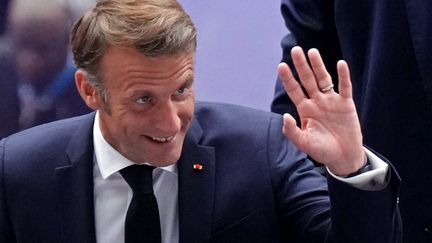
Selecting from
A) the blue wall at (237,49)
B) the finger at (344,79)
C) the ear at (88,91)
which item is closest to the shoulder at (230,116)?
the ear at (88,91)

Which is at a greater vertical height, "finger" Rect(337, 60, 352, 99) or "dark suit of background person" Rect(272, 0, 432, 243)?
"finger" Rect(337, 60, 352, 99)

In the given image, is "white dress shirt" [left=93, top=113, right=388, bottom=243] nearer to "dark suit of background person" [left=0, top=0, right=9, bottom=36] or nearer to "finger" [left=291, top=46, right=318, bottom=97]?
"finger" [left=291, top=46, right=318, bottom=97]

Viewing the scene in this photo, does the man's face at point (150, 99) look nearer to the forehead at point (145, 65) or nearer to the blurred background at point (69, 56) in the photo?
the forehead at point (145, 65)

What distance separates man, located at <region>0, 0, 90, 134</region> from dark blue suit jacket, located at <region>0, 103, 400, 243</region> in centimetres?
44

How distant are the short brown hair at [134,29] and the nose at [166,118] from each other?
94 millimetres

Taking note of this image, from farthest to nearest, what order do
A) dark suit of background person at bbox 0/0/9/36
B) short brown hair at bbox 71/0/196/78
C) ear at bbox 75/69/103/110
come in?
dark suit of background person at bbox 0/0/9/36 → ear at bbox 75/69/103/110 → short brown hair at bbox 71/0/196/78

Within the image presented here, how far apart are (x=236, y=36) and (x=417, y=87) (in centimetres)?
67

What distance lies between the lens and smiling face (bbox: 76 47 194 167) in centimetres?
175

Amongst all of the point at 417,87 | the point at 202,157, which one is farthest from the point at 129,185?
the point at 417,87

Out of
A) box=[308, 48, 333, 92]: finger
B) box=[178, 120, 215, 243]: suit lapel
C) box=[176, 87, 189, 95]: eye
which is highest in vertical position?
box=[308, 48, 333, 92]: finger

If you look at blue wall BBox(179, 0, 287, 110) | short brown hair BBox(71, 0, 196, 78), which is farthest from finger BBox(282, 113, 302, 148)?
blue wall BBox(179, 0, 287, 110)

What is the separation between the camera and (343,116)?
168 centimetres

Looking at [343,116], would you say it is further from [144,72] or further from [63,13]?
[63,13]

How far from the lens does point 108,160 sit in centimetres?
194
